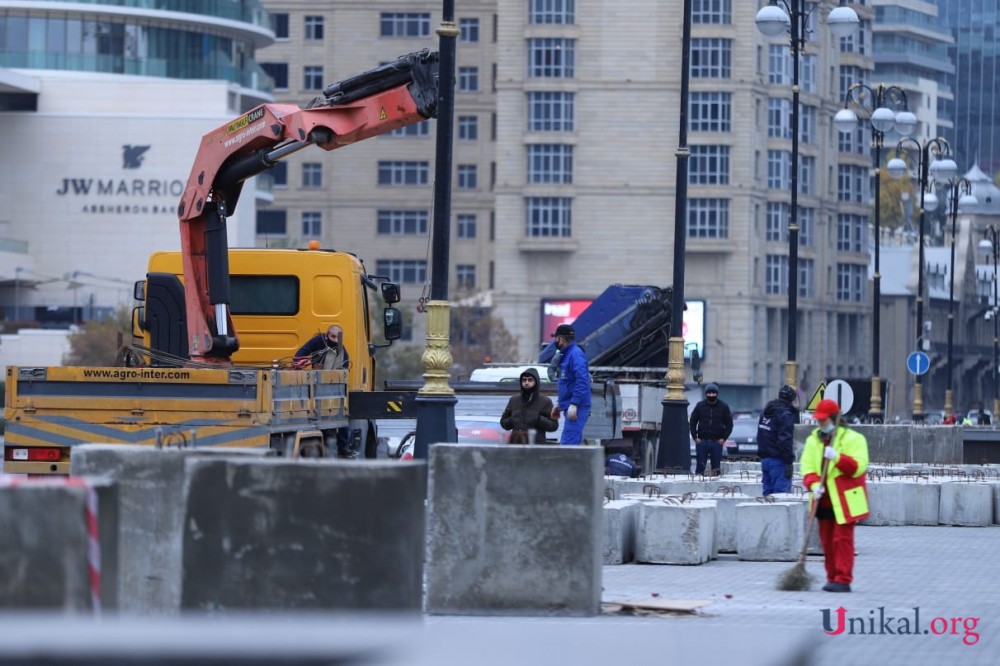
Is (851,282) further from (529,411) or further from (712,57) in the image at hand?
(529,411)

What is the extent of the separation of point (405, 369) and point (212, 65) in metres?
15.1

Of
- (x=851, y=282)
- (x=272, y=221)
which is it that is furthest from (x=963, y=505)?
(x=272, y=221)

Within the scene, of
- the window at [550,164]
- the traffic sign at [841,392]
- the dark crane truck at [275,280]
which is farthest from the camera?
the window at [550,164]

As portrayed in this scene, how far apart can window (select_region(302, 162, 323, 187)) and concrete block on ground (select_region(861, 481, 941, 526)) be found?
8898 centimetres

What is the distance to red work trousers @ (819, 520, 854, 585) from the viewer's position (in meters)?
14.0

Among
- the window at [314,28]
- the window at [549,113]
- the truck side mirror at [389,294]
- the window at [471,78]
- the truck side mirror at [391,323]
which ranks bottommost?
the truck side mirror at [391,323]

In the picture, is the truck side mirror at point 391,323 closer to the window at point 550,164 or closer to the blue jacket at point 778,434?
the blue jacket at point 778,434

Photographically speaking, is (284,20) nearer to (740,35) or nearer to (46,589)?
(740,35)

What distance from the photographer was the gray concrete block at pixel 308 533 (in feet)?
33.4

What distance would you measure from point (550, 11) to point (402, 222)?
765 inches

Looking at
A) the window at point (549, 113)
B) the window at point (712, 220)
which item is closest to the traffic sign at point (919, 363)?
the window at point (712, 220)

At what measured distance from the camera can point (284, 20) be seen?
110438mm

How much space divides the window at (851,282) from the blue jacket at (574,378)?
279 feet

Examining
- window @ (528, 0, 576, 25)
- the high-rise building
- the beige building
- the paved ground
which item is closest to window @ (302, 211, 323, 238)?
the beige building
